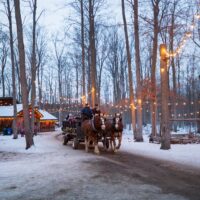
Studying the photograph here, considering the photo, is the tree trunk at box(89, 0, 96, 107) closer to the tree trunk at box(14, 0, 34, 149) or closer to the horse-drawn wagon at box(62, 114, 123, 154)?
the tree trunk at box(14, 0, 34, 149)

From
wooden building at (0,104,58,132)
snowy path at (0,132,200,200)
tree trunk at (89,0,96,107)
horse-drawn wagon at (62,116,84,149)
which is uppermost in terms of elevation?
tree trunk at (89,0,96,107)

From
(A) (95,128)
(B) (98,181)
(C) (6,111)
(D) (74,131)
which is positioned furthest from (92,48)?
(C) (6,111)

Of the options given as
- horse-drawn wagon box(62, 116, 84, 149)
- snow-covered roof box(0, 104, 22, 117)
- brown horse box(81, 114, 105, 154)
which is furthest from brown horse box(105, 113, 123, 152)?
snow-covered roof box(0, 104, 22, 117)

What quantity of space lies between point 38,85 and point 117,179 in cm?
5388

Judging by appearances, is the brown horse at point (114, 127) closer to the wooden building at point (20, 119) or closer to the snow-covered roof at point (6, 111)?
the wooden building at point (20, 119)

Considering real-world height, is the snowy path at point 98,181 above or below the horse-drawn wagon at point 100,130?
below

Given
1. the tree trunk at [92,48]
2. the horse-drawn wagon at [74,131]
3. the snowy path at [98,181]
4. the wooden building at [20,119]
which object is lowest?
the snowy path at [98,181]

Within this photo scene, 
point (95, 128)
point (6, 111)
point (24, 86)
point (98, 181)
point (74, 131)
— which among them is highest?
point (24, 86)

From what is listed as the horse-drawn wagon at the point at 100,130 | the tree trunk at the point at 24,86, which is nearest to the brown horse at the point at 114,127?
the horse-drawn wagon at the point at 100,130

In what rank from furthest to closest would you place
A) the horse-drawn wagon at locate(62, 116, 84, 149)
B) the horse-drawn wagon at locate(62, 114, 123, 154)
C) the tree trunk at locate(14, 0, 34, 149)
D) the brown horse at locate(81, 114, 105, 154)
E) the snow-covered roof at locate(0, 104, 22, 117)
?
1. the snow-covered roof at locate(0, 104, 22, 117)
2. the tree trunk at locate(14, 0, 34, 149)
3. the horse-drawn wagon at locate(62, 116, 84, 149)
4. the horse-drawn wagon at locate(62, 114, 123, 154)
5. the brown horse at locate(81, 114, 105, 154)

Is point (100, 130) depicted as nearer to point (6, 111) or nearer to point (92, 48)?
point (92, 48)

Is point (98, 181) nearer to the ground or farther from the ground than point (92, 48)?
nearer to the ground

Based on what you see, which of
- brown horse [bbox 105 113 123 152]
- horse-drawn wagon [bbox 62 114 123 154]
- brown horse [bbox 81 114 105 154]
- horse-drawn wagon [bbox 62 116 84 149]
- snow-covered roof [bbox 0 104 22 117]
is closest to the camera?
brown horse [bbox 81 114 105 154]

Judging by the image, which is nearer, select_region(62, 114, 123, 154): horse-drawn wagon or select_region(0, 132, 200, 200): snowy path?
select_region(0, 132, 200, 200): snowy path
